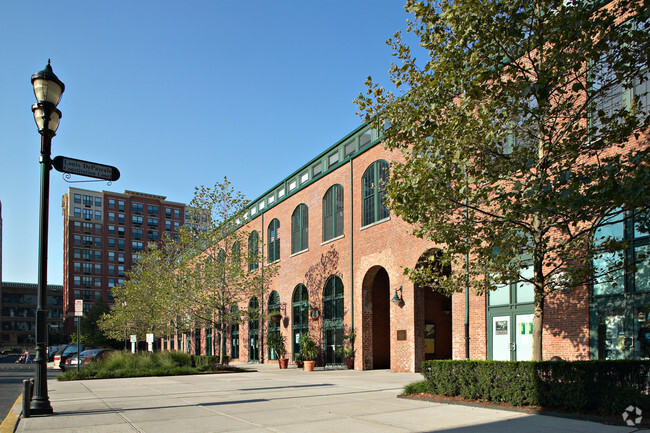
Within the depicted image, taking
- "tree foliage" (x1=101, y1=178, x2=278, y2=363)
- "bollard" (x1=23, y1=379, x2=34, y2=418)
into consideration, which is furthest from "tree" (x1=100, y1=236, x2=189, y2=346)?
"bollard" (x1=23, y1=379, x2=34, y2=418)

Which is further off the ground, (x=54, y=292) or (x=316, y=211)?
(x=316, y=211)

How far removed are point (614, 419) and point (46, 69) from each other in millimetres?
12471

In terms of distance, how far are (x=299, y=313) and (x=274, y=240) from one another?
6.80 metres

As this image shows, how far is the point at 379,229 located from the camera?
24547 millimetres

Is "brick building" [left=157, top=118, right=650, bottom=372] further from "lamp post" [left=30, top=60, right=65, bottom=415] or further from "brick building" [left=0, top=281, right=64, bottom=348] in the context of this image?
"brick building" [left=0, top=281, right=64, bottom=348]

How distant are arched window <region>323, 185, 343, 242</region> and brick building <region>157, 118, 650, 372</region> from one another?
0.18 ft

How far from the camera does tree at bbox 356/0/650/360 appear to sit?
9273 mm

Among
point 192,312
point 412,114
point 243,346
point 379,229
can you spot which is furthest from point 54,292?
point 412,114

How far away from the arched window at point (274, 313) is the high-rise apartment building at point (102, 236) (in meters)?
79.1

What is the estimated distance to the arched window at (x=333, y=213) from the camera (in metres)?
28.5

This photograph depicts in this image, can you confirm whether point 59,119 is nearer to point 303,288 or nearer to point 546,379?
point 546,379

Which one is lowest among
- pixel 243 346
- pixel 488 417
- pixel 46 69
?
pixel 243 346

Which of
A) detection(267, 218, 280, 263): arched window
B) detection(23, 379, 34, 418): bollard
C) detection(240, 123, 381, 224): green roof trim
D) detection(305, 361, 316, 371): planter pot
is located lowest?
detection(305, 361, 316, 371): planter pot

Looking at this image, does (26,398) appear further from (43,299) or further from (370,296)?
(370,296)
